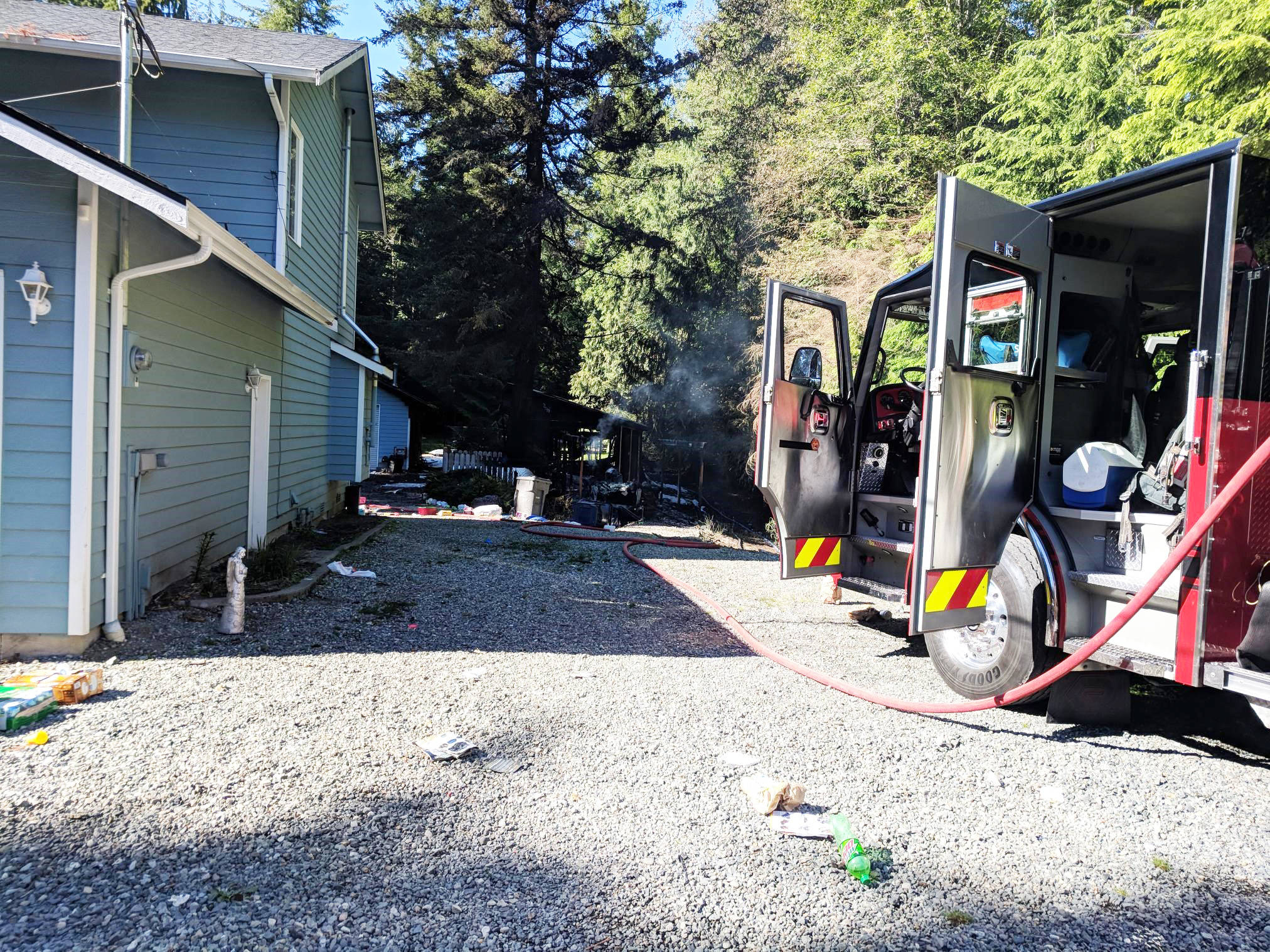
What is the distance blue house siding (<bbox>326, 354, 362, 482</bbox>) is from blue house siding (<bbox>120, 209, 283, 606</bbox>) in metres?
3.80

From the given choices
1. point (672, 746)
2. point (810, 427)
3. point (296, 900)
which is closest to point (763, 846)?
point (672, 746)

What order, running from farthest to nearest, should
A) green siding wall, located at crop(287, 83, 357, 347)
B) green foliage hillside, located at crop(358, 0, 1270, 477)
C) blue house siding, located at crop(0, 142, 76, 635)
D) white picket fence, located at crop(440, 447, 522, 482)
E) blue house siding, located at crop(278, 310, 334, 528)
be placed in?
white picket fence, located at crop(440, 447, 522, 482) → green foliage hillside, located at crop(358, 0, 1270, 477) → blue house siding, located at crop(278, 310, 334, 528) → green siding wall, located at crop(287, 83, 357, 347) → blue house siding, located at crop(0, 142, 76, 635)

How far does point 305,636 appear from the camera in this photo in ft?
18.4

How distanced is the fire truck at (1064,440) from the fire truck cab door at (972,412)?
0.5 inches

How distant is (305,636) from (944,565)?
4.40 m

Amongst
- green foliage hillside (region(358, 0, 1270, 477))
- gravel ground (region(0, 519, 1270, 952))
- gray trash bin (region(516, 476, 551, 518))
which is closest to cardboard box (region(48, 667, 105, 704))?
gravel ground (region(0, 519, 1270, 952))

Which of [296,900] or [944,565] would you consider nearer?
[296,900]

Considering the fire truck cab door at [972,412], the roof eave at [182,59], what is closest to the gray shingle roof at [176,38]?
the roof eave at [182,59]

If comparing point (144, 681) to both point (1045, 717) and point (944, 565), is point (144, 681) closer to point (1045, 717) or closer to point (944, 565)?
point (944, 565)

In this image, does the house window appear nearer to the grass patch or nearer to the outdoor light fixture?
the outdoor light fixture

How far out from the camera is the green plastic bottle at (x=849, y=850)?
9.11 ft

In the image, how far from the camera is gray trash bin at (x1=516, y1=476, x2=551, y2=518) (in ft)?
49.1

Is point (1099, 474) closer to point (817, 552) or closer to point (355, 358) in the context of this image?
point (817, 552)

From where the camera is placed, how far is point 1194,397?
11.5ft
